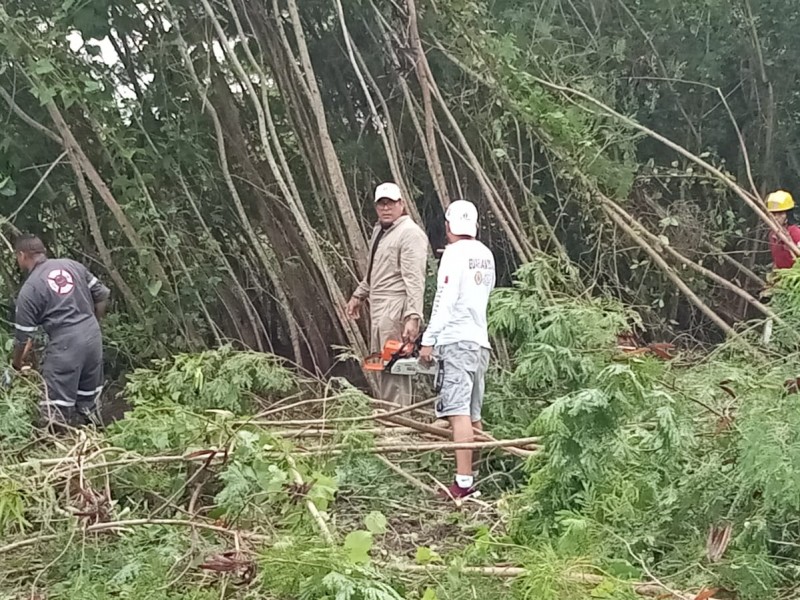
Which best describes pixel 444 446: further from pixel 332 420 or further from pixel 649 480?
pixel 649 480

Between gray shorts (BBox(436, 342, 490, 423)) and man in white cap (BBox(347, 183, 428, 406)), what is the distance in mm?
495

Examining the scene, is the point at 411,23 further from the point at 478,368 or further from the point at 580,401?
the point at 580,401

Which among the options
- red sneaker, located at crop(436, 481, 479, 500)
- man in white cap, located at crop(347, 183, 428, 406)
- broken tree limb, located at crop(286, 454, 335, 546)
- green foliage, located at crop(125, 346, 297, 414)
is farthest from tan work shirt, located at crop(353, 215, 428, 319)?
broken tree limb, located at crop(286, 454, 335, 546)

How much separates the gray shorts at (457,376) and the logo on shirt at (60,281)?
6.26ft

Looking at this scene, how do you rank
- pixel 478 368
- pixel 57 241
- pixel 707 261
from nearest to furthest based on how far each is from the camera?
pixel 478 368
pixel 57 241
pixel 707 261

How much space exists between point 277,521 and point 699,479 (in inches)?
52.6

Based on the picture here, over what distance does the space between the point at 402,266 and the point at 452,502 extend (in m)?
1.19

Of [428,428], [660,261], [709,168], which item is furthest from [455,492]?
[709,168]

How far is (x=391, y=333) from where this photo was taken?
14.4 ft

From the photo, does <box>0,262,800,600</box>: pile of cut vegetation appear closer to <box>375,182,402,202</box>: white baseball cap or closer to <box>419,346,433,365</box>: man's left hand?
<box>419,346,433,365</box>: man's left hand

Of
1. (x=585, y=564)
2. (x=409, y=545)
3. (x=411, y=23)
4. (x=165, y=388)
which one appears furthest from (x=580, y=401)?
(x=411, y=23)

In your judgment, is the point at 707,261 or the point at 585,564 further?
the point at 707,261

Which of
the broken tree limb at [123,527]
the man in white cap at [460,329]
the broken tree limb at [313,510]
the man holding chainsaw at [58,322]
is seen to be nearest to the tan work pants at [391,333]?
the man in white cap at [460,329]

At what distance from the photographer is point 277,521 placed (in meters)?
2.89
